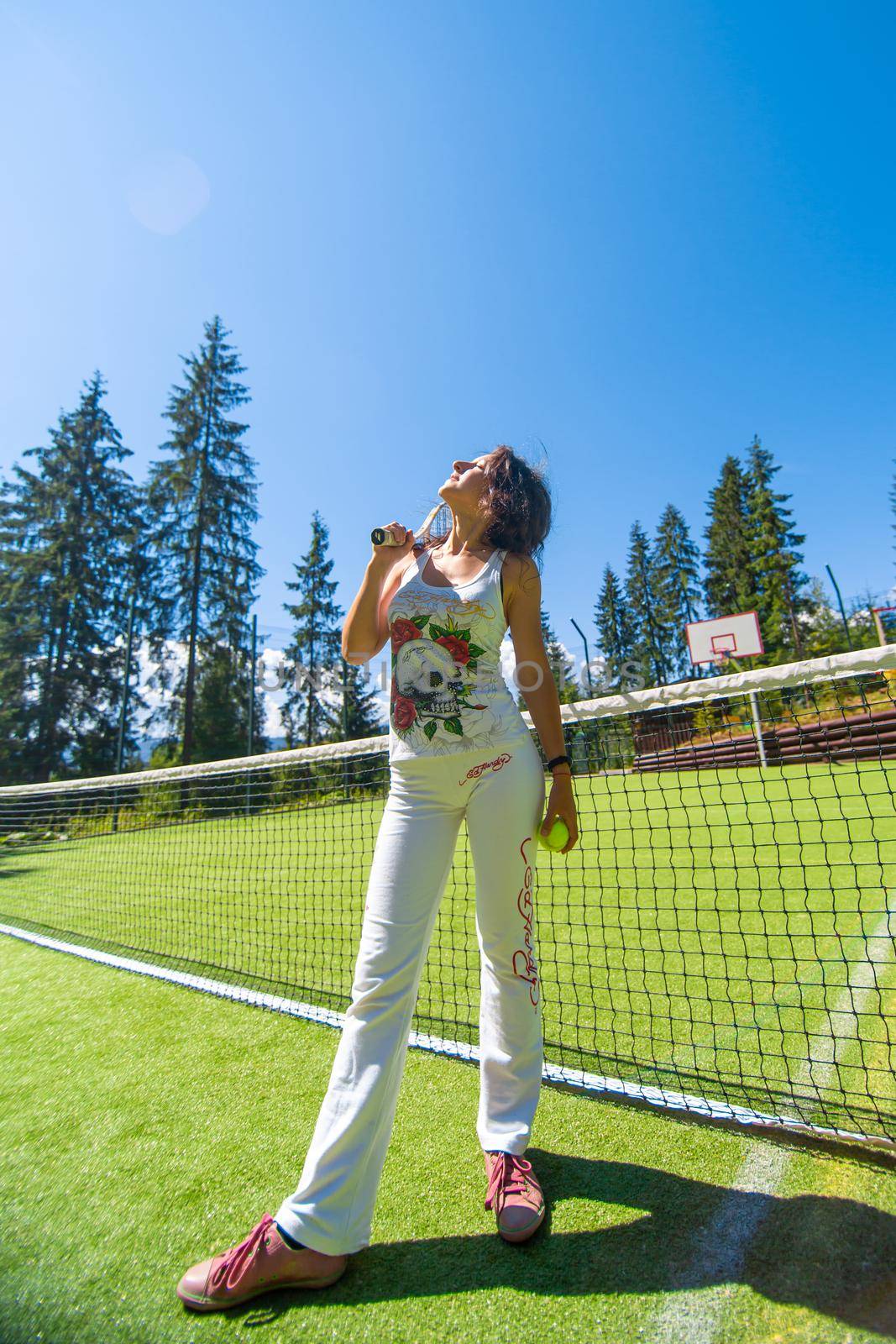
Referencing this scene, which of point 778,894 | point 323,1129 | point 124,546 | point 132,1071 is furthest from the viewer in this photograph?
point 124,546

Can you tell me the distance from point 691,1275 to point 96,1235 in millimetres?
1485

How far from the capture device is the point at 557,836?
1873mm

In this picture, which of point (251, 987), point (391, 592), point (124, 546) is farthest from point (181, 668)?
point (391, 592)

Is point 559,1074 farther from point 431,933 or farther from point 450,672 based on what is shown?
point 450,672

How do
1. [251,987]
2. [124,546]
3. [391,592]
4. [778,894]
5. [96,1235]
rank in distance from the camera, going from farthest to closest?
[124,546] < [778,894] < [251,987] < [391,592] < [96,1235]

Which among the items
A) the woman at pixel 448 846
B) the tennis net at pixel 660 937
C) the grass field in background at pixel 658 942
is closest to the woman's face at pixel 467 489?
the woman at pixel 448 846

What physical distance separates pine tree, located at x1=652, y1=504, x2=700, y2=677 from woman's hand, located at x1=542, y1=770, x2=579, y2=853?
1807 inches

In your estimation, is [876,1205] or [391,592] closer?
[876,1205]

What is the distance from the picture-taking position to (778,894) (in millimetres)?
4699

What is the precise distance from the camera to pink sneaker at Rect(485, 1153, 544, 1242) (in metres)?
1.59

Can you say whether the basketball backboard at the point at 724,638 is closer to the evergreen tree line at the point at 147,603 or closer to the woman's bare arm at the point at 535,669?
the evergreen tree line at the point at 147,603

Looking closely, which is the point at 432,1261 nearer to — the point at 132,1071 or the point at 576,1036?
the point at 576,1036

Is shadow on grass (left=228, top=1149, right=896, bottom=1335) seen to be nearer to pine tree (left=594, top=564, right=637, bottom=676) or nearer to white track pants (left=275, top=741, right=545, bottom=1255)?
white track pants (left=275, top=741, right=545, bottom=1255)

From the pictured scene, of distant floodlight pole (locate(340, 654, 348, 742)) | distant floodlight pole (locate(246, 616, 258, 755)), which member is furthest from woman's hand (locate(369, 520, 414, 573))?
distant floodlight pole (locate(340, 654, 348, 742))
